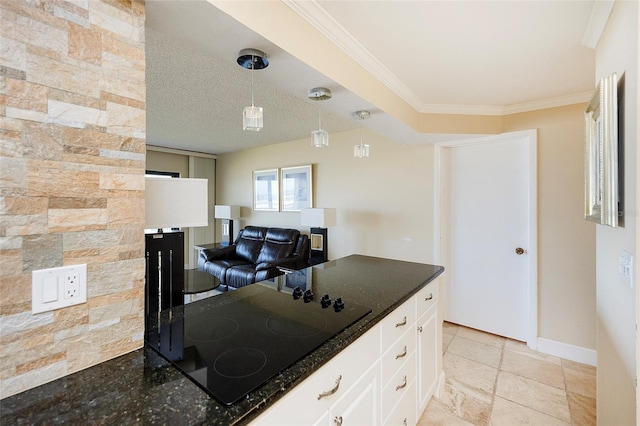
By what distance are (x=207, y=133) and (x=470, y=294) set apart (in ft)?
13.5

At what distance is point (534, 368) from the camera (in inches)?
99.5

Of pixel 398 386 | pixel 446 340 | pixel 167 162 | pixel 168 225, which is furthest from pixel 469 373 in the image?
pixel 167 162

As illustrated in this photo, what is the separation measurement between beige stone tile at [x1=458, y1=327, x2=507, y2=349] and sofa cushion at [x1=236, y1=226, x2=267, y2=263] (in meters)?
2.98

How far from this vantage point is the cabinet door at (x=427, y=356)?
1822 mm

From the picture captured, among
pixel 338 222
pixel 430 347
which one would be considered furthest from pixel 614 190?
pixel 338 222

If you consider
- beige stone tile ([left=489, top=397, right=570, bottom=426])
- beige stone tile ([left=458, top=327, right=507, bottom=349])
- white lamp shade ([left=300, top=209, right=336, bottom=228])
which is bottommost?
beige stone tile ([left=489, top=397, right=570, bottom=426])

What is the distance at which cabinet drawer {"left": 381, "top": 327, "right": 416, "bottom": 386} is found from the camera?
139 cm

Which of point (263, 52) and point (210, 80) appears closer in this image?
point (263, 52)

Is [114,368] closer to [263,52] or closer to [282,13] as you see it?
[263,52]

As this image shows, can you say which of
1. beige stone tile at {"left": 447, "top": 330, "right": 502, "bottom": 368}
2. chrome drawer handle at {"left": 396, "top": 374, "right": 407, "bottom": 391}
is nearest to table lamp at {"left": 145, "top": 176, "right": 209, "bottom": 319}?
chrome drawer handle at {"left": 396, "top": 374, "right": 407, "bottom": 391}

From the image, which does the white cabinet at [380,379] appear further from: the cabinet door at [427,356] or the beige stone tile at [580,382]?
the beige stone tile at [580,382]

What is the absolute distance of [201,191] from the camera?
51.1 inches

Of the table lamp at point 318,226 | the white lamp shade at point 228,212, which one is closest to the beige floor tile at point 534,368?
the table lamp at point 318,226

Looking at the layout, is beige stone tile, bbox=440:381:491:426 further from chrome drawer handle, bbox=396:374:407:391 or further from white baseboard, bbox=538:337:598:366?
white baseboard, bbox=538:337:598:366
